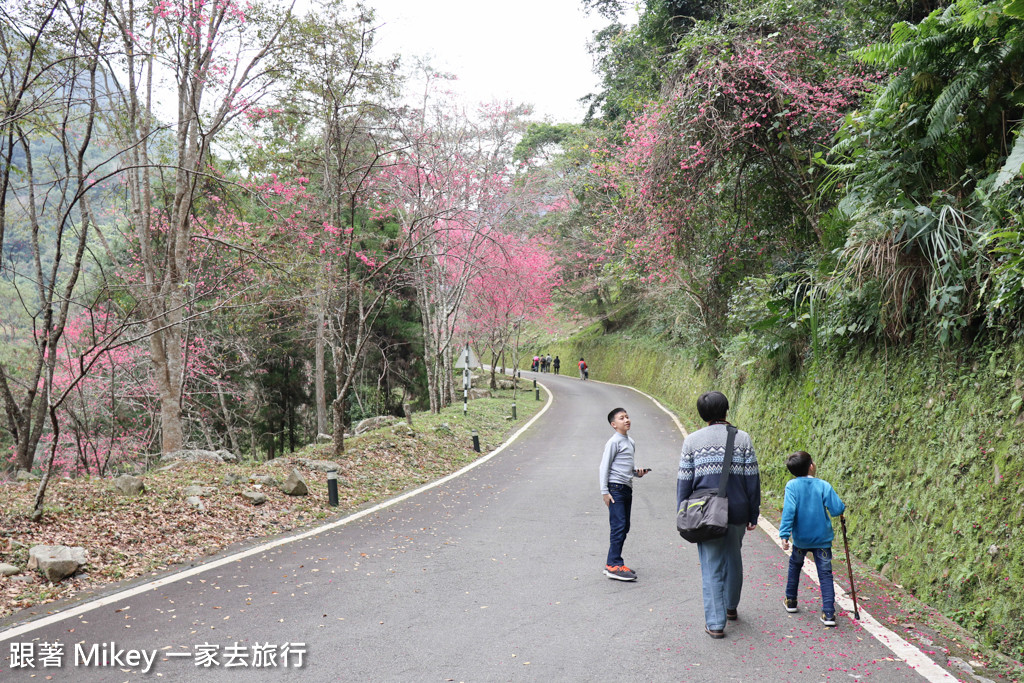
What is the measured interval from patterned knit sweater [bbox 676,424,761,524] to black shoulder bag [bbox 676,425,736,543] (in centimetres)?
4

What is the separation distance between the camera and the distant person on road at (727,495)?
4770 millimetres

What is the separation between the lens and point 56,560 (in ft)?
21.0

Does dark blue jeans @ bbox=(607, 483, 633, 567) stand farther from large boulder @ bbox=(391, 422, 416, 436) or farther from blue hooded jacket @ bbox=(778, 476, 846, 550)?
large boulder @ bbox=(391, 422, 416, 436)

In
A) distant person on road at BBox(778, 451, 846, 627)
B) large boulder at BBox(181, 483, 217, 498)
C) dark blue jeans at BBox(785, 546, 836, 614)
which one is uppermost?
distant person on road at BBox(778, 451, 846, 627)

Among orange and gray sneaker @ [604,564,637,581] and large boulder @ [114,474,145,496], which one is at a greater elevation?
large boulder @ [114,474,145,496]

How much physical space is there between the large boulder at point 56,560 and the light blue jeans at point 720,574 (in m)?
6.05

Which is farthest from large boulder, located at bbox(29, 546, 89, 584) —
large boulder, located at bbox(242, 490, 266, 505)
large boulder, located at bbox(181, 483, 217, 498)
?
large boulder, located at bbox(242, 490, 266, 505)

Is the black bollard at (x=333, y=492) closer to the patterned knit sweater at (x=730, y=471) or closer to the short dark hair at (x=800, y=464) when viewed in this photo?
the patterned knit sweater at (x=730, y=471)

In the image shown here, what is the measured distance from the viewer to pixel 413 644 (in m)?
4.63

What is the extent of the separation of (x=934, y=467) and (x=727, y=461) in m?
2.53

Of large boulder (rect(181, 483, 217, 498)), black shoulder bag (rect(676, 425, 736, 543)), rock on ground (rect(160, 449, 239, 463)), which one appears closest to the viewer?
black shoulder bag (rect(676, 425, 736, 543))

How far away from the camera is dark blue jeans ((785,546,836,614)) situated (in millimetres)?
4941

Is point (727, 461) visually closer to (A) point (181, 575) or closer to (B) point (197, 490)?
(A) point (181, 575)

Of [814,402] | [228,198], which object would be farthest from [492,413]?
[814,402]
